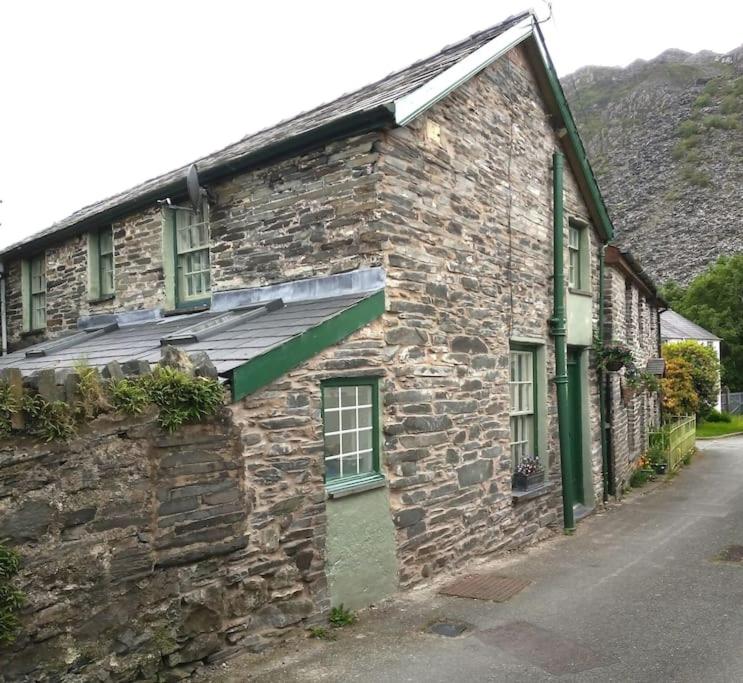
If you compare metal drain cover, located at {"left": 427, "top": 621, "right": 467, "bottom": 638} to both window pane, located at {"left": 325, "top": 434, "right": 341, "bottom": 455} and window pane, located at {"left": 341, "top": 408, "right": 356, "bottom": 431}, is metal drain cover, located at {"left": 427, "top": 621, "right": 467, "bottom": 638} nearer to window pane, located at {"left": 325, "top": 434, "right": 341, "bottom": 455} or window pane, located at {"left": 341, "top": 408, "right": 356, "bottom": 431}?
window pane, located at {"left": 325, "top": 434, "right": 341, "bottom": 455}

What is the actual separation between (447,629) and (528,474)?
3790mm

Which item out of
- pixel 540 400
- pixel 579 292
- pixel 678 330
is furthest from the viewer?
pixel 678 330

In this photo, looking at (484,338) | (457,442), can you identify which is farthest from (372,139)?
(457,442)

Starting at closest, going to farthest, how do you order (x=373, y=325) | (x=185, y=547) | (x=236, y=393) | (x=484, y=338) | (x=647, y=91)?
(x=185, y=547) < (x=236, y=393) < (x=373, y=325) < (x=484, y=338) < (x=647, y=91)

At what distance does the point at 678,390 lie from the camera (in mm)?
25266

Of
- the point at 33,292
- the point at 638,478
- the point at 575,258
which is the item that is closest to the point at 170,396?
the point at 575,258

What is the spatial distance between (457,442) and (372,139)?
3.60 meters

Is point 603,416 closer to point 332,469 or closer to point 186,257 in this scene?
point 332,469

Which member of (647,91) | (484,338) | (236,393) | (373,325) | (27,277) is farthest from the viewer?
(647,91)

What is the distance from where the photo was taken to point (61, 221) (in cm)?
1373

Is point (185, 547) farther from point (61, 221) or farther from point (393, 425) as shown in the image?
point (61, 221)

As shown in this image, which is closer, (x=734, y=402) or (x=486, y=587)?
(x=486, y=587)

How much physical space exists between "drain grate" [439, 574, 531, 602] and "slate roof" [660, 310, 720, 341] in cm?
3237

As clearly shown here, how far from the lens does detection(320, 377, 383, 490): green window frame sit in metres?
6.37
